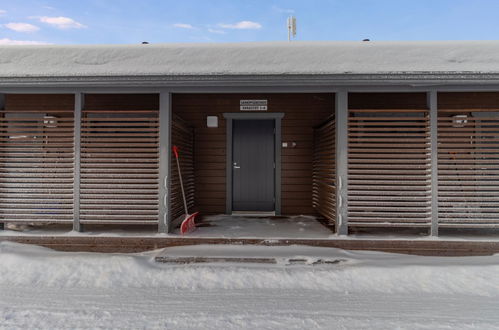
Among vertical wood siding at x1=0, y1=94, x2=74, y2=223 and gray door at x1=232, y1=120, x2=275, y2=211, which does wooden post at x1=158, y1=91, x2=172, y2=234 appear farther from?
gray door at x1=232, y1=120, x2=275, y2=211

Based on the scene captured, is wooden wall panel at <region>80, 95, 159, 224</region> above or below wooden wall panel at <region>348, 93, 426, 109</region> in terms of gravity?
below

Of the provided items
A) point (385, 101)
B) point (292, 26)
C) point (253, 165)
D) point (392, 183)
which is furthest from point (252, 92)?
point (292, 26)

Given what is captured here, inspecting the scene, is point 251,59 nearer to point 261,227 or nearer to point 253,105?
point 253,105

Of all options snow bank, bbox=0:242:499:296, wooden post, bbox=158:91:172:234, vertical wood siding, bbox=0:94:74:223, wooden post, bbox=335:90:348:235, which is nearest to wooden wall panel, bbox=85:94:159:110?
vertical wood siding, bbox=0:94:74:223

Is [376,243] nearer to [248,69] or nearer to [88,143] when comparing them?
[248,69]

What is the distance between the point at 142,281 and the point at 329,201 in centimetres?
310

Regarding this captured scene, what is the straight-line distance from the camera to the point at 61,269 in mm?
3543

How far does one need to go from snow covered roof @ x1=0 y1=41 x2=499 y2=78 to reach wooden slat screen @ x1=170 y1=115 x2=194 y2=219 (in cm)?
102

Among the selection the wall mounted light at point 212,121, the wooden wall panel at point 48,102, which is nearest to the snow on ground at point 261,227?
the wall mounted light at point 212,121

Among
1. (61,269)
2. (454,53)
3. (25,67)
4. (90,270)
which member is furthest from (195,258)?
(454,53)

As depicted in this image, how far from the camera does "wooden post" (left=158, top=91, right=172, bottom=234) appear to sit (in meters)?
4.28

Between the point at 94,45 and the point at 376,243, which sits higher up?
the point at 94,45

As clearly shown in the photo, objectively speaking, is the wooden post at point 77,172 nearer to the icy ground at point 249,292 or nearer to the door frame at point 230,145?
the icy ground at point 249,292

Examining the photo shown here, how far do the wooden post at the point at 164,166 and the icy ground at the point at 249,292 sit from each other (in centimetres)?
57
